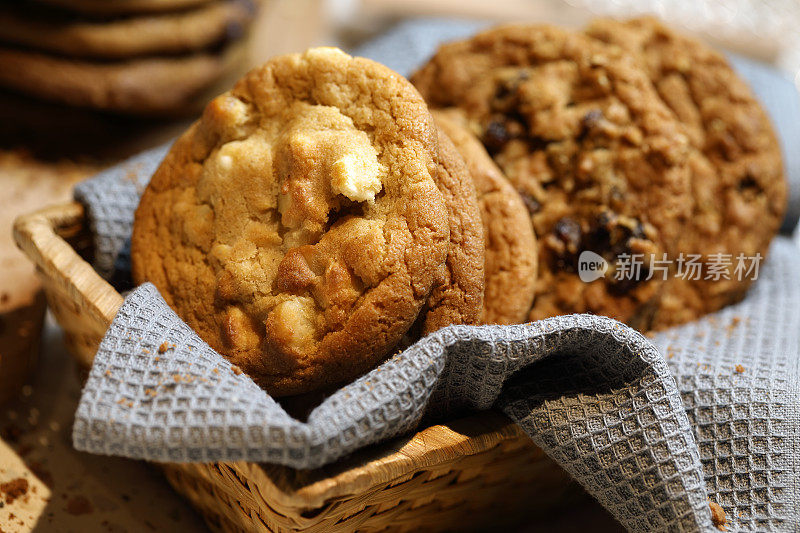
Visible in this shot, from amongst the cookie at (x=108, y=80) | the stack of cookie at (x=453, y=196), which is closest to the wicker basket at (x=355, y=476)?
the stack of cookie at (x=453, y=196)

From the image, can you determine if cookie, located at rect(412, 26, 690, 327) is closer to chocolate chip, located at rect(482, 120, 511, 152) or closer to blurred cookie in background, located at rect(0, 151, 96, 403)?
chocolate chip, located at rect(482, 120, 511, 152)

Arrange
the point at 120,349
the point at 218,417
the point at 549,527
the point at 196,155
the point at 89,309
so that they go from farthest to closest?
the point at 549,527
the point at 196,155
the point at 89,309
the point at 120,349
the point at 218,417

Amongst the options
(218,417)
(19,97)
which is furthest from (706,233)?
(19,97)

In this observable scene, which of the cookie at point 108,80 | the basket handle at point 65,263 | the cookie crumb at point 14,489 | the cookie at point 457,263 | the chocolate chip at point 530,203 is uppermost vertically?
the cookie at point 108,80

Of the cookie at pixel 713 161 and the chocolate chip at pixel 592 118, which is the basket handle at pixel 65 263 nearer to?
the chocolate chip at pixel 592 118

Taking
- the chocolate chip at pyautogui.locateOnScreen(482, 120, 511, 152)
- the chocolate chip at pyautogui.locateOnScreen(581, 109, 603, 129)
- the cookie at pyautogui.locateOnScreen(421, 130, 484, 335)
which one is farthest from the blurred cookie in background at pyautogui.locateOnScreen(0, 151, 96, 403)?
the chocolate chip at pyautogui.locateOnScreen(581, 109, 603, 129)

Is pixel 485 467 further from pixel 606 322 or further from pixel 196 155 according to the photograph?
pixel 196 155
